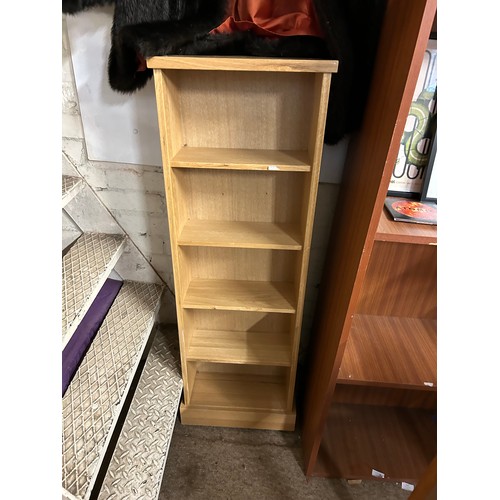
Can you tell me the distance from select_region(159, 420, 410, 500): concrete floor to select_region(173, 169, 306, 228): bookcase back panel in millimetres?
975

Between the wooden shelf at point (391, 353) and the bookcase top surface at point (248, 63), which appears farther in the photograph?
the wooden shelf at point (391, 353)

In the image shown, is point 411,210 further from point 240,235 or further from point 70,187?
point 70,187

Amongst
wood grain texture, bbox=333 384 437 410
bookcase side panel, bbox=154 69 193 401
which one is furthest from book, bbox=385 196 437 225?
wood grain texture, bbox=333 384 437 410

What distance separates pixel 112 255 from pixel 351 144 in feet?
3.16

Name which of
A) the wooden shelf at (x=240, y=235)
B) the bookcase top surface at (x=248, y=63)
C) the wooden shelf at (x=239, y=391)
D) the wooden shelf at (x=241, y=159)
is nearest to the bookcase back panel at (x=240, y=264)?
the wooden shelf at (x=240, y=235)

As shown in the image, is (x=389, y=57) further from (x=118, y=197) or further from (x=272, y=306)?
(x=118, y=197)

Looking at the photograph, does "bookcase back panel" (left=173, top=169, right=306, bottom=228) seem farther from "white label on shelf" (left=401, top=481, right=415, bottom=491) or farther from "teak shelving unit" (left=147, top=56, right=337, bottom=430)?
"white label on shelf" (left=401, top=481, right=415, bottom=491)

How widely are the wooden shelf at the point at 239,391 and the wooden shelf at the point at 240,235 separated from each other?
2.59 feet

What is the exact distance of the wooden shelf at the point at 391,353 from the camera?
122 cm

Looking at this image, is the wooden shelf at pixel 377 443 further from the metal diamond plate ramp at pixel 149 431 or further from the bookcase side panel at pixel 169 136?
the bookcase side panel at pixel 169 136

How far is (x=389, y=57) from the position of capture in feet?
2.91

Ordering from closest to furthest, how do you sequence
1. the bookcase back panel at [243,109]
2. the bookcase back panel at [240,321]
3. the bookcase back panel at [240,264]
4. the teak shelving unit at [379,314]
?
the teak shelving unit at [379,314] → the bookcase back panel at [243,109] → the bookcase back panel at [240,264] → the bookcase back panel at [240,321]

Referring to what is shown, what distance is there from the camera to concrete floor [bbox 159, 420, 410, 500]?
146 cm

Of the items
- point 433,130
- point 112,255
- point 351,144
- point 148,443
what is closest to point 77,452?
point 148,443
